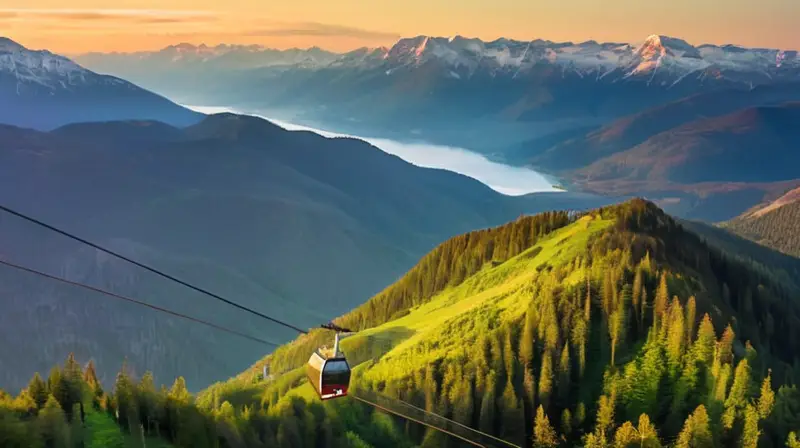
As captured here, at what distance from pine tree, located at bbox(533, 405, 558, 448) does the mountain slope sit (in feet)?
0.73

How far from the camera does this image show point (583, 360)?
91.2 metres

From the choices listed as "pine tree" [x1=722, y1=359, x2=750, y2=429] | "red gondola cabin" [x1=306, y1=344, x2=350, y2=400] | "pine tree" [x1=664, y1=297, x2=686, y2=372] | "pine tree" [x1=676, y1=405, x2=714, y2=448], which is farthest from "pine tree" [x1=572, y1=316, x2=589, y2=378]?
"red gondola cabin" [x1=306, y1=344, x2=350, y2=400]

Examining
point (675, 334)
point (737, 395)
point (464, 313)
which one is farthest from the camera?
point (464, 313)

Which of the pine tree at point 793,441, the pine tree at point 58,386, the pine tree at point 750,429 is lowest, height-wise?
the pine tree at point 793,441

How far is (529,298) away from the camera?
103125mm

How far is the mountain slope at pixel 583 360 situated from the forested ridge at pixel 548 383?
0.21 meters

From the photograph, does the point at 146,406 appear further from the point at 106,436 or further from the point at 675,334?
the point at 675,334

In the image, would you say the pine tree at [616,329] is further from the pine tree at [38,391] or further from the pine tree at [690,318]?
the pine tree at [38,391]

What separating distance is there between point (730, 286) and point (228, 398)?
88.1 metres

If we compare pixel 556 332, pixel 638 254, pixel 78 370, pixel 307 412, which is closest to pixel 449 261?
pixel 638 254

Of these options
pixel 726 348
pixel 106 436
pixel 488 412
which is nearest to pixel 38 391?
pixel 106 436

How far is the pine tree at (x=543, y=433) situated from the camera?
82438mm

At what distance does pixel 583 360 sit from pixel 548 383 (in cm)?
577

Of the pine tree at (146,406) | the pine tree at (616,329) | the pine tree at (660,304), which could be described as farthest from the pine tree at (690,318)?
the pine tree at (146,406)
